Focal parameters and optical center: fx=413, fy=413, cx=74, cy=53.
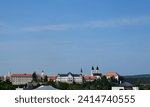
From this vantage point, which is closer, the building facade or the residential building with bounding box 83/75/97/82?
the residential building with bounding box 83/75/97/82

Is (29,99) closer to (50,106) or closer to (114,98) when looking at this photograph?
(50,106)

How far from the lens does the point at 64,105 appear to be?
878cm

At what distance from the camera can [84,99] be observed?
28.5ft

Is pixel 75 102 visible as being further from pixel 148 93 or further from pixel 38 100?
pixel 148 93

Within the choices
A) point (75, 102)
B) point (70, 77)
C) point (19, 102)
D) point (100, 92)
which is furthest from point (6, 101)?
point (70, 77)

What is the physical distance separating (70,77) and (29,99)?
18970cm

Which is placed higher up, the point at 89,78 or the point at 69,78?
the point at 69,78

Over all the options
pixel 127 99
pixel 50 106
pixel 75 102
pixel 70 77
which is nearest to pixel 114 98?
pixel 127 99

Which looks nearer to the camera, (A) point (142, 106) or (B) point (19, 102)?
(A) point (142, 106)

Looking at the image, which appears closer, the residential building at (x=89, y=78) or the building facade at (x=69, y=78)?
the residential building at (x=89, y=78)

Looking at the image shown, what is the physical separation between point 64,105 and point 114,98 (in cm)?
107

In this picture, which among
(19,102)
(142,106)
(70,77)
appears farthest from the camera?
(70,77)

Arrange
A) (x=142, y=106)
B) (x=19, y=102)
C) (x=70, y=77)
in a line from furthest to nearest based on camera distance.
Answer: (x=70, y=77) < (x=19, y=102) < (x=142, y=106)

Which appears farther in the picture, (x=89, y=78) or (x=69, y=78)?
(x=69, y=78)
